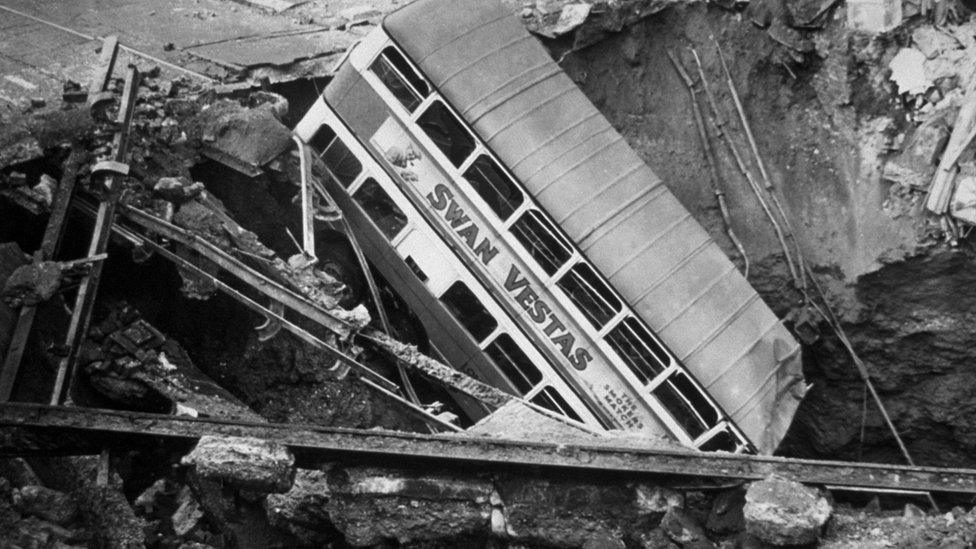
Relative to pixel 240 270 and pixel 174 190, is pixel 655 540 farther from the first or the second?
pixel 174 190

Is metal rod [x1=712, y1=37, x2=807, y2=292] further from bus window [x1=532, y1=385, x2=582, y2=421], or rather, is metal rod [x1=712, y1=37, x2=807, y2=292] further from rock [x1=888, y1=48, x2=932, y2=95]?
bus window [x1=532, y1=385, x2=582, y2=421]

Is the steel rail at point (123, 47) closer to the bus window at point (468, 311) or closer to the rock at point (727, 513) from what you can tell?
the bus window at point (468, 311)

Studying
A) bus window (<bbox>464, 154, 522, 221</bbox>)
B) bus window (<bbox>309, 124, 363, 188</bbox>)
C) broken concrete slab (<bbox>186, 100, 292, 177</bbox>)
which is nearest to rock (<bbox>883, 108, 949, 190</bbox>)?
bus window (<bbox>464, 154, 522, 221</bbox>)

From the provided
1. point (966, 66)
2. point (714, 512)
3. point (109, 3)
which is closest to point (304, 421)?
point (714, 512)

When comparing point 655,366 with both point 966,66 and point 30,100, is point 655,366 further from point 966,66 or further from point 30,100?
point 30,100

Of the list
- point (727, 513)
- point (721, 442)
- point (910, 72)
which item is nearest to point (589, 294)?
point (721, 442)

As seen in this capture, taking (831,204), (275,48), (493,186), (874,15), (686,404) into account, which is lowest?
(686,404)

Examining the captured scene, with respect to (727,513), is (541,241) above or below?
above

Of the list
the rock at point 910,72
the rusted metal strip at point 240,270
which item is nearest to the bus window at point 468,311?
the rusted metal strip at point 240,270
